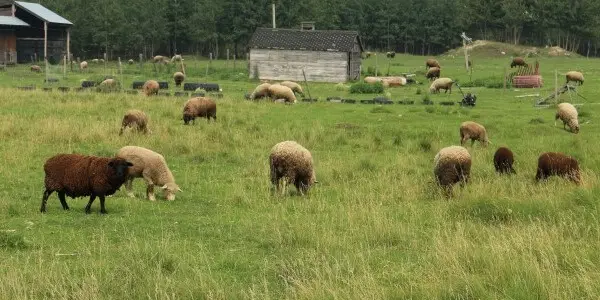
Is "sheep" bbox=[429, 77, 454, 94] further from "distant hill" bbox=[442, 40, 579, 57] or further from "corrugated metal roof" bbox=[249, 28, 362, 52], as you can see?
"distant hill" bbox=[442, 40, 579, 57]

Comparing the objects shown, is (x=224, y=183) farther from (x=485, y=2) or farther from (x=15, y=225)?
(x=485, y=2)

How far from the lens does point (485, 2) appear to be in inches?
3750

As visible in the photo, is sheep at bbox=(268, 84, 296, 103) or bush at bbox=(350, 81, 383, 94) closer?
sheep at bbox=(268, 84, 296, 103)

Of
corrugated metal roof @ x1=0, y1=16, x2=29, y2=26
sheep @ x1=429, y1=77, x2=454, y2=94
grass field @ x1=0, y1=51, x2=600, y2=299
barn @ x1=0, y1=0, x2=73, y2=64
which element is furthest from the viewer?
barn @ x1=0, y1=0, x2=73, y2=64

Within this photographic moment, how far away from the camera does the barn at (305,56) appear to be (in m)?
51.5

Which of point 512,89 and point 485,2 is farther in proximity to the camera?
point 485,2

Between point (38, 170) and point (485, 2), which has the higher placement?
point (485, 2)

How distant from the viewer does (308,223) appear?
433 inches

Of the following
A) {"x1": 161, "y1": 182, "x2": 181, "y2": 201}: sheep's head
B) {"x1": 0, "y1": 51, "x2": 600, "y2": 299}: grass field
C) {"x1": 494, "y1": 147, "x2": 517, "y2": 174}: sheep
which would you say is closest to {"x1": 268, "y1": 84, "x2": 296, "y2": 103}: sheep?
{"x1": 0, "y1": 51, "x2": 600, "y2": 299}: grass field

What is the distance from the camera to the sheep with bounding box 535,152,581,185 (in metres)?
14.9

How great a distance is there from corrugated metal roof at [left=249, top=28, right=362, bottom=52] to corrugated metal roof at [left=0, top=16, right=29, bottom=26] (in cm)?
2445

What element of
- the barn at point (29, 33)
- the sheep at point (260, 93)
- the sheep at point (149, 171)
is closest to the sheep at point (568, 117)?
the sheep at point (260, 93)

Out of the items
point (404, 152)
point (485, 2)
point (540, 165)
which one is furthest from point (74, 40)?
point (540, 165)

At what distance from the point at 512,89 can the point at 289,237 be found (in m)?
31.1
